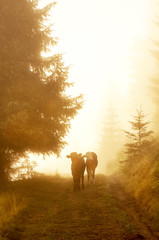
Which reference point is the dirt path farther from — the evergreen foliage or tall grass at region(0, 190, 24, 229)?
the evergreen foliage

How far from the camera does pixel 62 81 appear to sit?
15.2 metres

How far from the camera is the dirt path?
699cm

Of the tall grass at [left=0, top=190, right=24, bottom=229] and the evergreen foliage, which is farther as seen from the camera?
the evergreen foliage

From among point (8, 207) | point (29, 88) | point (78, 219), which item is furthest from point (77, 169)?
point (78, 219)

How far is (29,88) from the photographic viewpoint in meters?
14.5

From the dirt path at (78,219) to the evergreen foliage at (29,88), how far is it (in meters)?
2.90

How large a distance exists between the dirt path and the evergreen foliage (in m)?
2.90

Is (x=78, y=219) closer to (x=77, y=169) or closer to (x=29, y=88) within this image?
(x=77, y=169)

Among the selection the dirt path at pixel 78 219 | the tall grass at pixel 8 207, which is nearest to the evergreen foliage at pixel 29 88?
the dirt path at pixel 78 219

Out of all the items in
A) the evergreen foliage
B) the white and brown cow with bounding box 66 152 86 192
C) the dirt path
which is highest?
the evergreen foliage

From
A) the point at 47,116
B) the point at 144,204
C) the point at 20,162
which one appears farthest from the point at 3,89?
the point at 144,204

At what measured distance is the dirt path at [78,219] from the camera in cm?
699

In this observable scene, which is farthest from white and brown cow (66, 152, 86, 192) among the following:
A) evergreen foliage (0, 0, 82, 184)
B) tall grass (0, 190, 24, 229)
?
tall grass (0, 190, 24, 229)

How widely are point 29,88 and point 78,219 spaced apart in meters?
8.22
